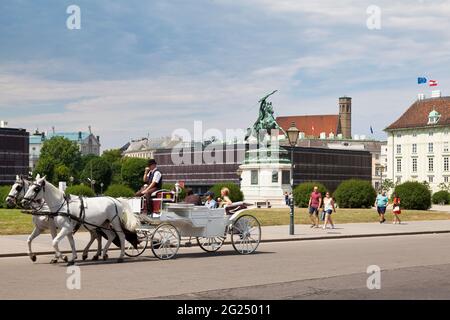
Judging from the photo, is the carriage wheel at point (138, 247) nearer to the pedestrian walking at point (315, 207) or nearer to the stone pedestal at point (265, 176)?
the pedestrian walking at point (315, 207)

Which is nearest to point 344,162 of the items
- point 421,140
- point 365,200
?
point 421,140

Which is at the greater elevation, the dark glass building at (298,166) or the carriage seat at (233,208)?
the dark glass building at (298,166)

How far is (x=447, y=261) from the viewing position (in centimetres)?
1827

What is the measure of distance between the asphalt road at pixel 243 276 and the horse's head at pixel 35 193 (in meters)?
1.53

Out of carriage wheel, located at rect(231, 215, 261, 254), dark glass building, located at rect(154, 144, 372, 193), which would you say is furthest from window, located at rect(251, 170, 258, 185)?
dark glass building, located at rect(154, 144, 372, 193)

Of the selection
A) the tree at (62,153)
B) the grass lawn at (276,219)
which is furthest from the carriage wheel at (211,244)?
the tree at (62,153)

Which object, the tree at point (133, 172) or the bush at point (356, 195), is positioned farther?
the tree at point (133, 172)

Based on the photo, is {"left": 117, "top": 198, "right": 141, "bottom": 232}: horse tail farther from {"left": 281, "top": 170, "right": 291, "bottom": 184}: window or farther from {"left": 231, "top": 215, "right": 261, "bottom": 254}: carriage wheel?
{"left": 281, "top": 170, "right": 291, "bottom": 184}: window

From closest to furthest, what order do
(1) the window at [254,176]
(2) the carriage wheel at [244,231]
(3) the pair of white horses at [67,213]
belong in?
(3) the pair of white horses at [67,213]
(2) the carriage wheel at [244,231]
(1) the window at [254,176]

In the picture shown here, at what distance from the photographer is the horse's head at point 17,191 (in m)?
16.4

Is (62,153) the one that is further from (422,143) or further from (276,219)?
(276,219)

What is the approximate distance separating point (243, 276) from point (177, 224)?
13.8ft

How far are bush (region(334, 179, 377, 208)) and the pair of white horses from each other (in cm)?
4255

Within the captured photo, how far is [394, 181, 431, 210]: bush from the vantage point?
55.1 metres
